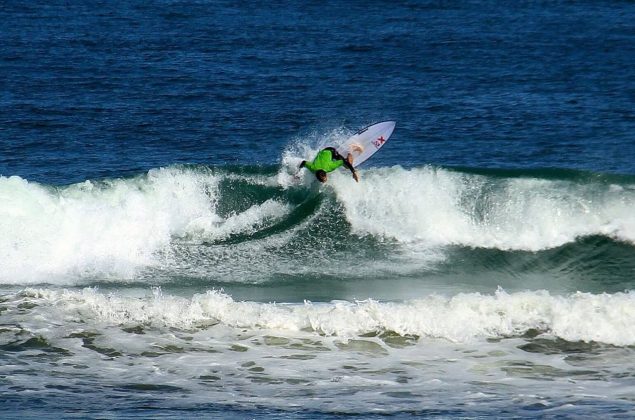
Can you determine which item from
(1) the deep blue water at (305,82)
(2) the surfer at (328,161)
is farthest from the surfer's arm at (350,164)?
(1) the deep blue water at (305,82)

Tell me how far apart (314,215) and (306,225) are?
0.28 m

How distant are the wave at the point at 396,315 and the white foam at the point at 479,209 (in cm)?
338

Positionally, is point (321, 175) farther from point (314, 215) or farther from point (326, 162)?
point (314, 215)

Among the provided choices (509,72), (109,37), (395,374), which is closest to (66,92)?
(109,37)

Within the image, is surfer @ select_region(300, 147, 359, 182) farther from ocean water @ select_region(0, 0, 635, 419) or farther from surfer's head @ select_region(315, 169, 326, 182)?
ocean water @ select_region(0, 0, 635, 419)

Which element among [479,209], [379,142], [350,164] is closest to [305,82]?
[379,142]

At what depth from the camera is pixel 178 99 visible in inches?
996

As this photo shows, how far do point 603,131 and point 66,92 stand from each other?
41.3 ft

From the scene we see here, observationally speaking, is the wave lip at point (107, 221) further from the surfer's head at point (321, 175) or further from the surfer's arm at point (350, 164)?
the surfer's arm at point (350, 164)

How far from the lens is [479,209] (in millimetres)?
18984

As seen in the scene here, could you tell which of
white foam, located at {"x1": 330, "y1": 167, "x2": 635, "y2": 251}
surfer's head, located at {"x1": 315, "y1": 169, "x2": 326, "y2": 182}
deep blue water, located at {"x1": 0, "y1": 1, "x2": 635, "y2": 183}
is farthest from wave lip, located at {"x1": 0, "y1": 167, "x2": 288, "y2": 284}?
white foam, located at {"x1": 330, "y1": 167, "x2": 635, "y2": 251}

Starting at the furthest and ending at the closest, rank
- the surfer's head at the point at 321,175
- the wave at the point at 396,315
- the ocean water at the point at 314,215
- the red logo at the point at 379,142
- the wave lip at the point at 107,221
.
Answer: the red logo at the point at 379,142
the surfer's head at the point at 321,175
the wave lip at the point at 107,221
the wave at the point at 396,315
the ocean water at the point at 314,215

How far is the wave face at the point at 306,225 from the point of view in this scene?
17.5 m

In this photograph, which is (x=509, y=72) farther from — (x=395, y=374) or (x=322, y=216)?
(x=395, y=374)
